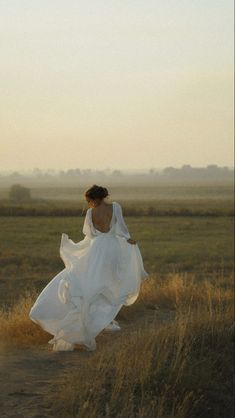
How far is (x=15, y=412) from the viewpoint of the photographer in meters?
7.93

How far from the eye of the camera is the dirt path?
8031 millimetres

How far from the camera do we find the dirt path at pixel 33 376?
26.3ft

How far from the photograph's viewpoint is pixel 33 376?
8992mm

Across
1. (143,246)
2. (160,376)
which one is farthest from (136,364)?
(143,246)

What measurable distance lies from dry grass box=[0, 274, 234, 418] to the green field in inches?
177

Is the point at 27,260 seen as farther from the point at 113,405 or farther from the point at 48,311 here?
the point at 113,405

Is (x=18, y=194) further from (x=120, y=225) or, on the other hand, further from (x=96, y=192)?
(x=96, y=192)

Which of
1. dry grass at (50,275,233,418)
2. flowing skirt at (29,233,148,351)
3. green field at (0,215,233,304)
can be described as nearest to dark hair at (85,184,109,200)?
flowing skirt at (29,233,148,351)

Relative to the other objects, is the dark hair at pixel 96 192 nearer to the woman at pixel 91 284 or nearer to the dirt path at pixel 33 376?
the woman at pixel 91 284

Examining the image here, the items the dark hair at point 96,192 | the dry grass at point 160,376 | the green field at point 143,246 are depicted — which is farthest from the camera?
the green field at point 143,246

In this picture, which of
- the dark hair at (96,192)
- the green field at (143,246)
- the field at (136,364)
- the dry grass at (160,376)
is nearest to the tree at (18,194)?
the green field at (143,246)

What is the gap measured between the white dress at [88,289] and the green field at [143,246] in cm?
497

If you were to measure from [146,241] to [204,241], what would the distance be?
113 inches

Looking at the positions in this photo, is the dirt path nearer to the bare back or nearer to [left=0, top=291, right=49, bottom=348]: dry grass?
[left=0, top=291, right=49, bottom=348]: dry grass
